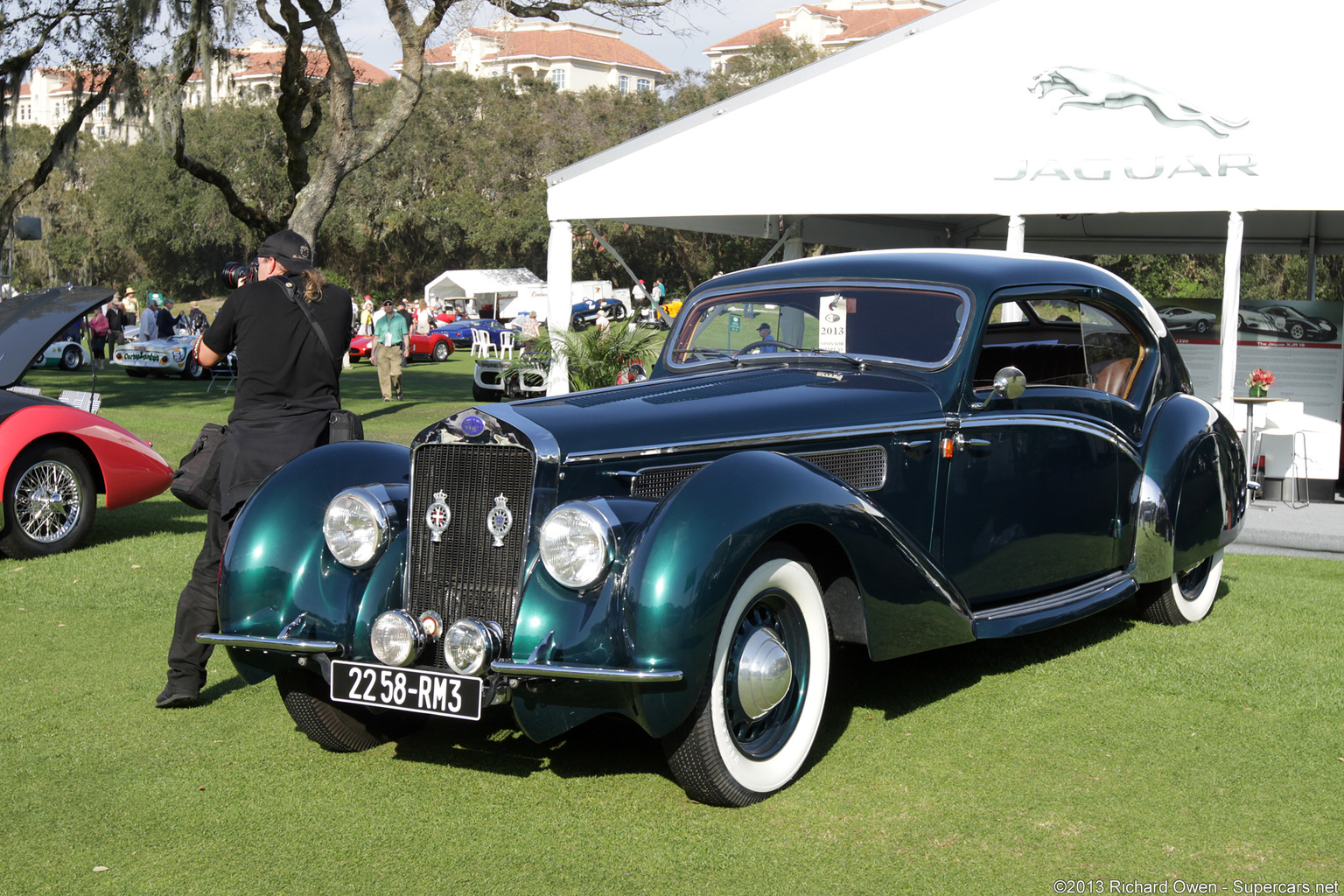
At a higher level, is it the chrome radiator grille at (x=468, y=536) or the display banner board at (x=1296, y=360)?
the display banner board at (x=1296, y=360)

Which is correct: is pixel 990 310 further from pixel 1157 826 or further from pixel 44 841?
pixel 44 841

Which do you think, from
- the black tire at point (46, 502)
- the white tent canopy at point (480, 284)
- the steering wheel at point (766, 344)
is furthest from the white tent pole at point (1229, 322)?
the white tent canopy at point (480, 284)

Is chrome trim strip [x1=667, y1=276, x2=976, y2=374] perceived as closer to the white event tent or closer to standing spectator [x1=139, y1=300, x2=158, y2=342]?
the white event tent

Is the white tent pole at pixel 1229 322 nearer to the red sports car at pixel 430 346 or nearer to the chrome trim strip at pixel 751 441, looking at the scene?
the chrome trim strip at pixel 751 441

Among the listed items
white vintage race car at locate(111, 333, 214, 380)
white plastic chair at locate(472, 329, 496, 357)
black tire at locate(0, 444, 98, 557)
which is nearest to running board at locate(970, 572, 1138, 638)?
black tire at locate(0, 444, 98, 557)

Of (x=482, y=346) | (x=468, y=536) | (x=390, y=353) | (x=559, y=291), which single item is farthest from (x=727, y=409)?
(x=482, y=346)

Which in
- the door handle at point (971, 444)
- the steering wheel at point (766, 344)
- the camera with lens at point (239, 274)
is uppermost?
the camera with lens at point (239, 274)

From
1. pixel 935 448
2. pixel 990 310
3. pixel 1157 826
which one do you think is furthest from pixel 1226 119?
pixel 1157 826

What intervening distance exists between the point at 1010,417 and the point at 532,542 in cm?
227

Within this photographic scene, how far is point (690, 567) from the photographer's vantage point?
139 inches

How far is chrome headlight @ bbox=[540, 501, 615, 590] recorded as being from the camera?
11.9 ft

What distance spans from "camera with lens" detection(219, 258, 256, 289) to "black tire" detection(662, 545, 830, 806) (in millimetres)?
2769

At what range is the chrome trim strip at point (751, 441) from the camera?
3.94 metres

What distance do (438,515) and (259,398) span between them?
4.70ft
